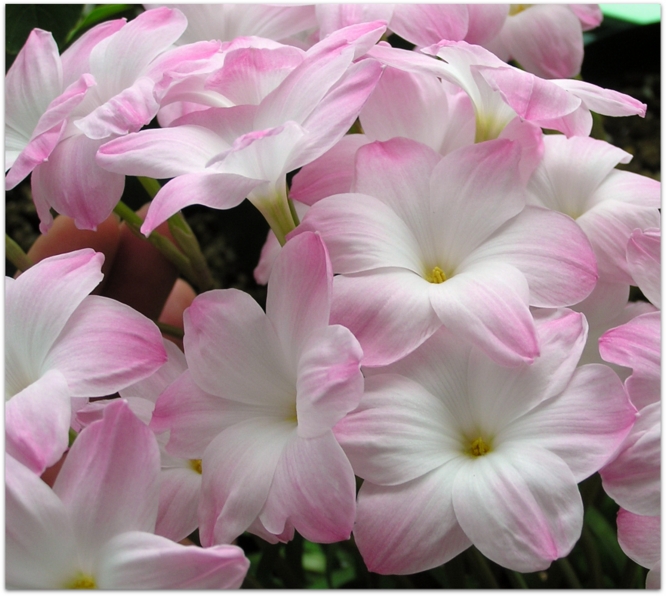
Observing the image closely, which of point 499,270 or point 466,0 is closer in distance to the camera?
point 499,270

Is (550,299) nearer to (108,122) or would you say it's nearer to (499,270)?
(499,270)

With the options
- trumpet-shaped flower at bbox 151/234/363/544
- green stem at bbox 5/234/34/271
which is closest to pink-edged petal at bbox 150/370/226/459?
trumpet-shaped flower at bbox 151/234/363/544

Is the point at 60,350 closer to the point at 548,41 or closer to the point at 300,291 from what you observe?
the point at 300,291

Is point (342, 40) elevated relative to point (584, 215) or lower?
elevated

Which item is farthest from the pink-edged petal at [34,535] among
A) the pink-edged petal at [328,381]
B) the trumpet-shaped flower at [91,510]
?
the pink-edged petal at [328,381]

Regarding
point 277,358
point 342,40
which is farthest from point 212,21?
point 277,358

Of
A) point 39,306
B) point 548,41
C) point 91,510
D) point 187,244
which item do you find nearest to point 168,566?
point 91,510

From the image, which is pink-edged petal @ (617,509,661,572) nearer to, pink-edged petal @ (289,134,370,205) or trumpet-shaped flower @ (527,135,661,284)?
trumpet-shaped flower @ (527,135,661,284)
